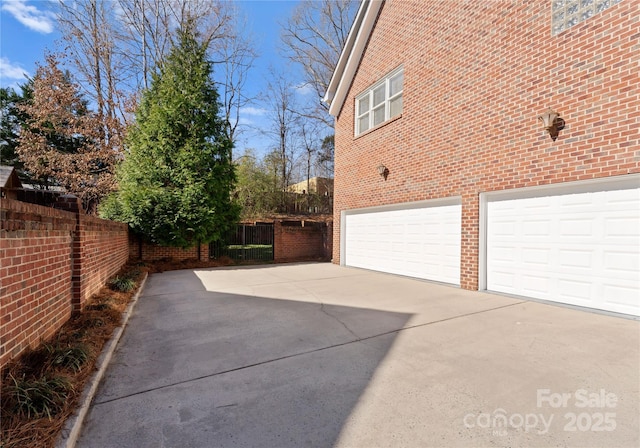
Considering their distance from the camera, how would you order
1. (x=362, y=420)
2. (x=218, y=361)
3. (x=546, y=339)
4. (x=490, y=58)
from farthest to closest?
(x=490, y=58) → (x=546, y=339) → (x=218, y=361) → (x=362, y=420)

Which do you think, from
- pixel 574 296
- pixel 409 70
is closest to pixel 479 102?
pixel 409 70

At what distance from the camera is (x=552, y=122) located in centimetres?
518

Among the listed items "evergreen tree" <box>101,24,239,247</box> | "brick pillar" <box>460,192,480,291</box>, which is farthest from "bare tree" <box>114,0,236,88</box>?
"brick pillar" <box>460,192,480,291</box>

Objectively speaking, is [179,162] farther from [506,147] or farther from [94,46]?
[94,46]

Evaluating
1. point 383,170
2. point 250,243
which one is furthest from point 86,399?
point 250,243

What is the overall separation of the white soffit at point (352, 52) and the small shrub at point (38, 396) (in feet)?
36.5

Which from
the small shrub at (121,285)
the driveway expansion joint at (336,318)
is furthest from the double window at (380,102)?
the small shrub at (121,285)

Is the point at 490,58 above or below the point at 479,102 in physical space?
above

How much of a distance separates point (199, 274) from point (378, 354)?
7.43 metres

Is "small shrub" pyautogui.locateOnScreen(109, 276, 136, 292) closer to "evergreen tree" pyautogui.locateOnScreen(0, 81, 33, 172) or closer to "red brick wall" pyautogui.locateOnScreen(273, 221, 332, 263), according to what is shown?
"red brick wall" pyautogui.locateOnScreen(273, 221, 332, 263)

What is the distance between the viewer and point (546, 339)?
3738 millimetres

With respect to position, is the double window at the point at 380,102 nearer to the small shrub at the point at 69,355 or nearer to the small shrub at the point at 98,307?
the small shrub at the point at 98,307

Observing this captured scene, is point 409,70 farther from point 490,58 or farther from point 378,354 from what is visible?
point 378,354

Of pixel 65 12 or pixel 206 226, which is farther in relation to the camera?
pixel 65 12
